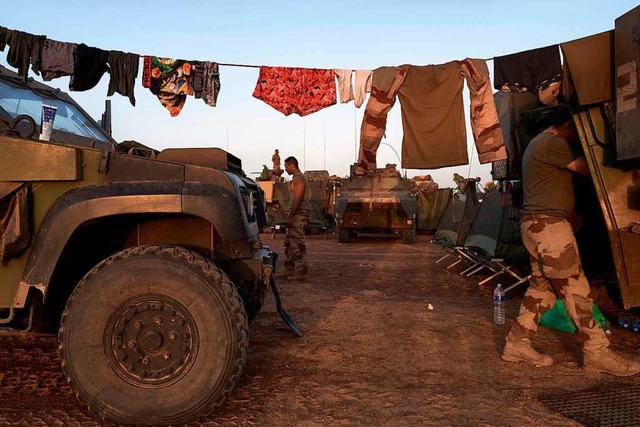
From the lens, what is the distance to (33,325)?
8.39 feet

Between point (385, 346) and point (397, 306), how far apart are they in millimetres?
1729

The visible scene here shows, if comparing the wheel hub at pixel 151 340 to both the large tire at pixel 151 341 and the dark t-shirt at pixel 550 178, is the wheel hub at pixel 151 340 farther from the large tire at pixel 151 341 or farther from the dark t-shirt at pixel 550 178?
the dark t-shirt at pixel 550 178

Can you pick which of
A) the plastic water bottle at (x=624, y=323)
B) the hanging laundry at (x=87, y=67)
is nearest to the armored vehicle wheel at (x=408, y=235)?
the hanging laundry at (x=87, y=67)

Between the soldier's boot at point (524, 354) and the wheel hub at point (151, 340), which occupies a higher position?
the wheel hub at point (151, 340)

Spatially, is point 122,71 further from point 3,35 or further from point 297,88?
point 297,88

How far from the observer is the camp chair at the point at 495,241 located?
6680 millimetres

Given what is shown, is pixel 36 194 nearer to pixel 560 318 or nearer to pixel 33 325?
pixel 33 325

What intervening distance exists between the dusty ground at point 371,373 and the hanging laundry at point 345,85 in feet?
12.6

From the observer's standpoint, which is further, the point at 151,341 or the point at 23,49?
the point at 23,49

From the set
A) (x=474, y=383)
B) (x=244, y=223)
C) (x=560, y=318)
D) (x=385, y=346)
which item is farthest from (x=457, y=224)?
(x=244, y=223)

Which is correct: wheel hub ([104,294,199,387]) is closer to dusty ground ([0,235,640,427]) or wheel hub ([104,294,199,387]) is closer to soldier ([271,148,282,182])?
dusty ground ([0,235,640,427])

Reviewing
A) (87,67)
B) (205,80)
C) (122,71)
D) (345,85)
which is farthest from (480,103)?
(87,67)

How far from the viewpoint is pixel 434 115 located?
771cm

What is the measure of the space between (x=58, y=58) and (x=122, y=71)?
2.92ft
